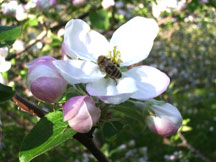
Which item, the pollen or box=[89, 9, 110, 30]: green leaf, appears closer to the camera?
the pollen

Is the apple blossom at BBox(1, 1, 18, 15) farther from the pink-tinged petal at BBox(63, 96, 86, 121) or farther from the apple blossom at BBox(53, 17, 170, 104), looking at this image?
the pink-tinged petal at BBox(63, 96, 86, 121)

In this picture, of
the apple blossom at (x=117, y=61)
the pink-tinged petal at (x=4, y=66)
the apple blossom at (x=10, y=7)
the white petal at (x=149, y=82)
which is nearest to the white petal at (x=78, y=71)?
the apple blossom at (x=117, y=61)

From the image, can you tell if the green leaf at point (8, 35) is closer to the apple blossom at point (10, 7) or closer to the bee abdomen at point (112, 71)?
the bee abdomen at point (112, 71)

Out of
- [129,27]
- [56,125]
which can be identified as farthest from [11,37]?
[129,27]

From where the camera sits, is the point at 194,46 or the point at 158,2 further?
the point at 194,46

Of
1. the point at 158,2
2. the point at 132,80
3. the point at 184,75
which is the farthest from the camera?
the point at 184,75

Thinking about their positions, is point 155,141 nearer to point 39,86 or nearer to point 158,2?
point 158,2

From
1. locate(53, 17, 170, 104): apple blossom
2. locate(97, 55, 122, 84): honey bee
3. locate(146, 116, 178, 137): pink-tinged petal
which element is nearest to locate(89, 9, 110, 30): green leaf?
locate(53, 17, 170, 104): apple blossom
